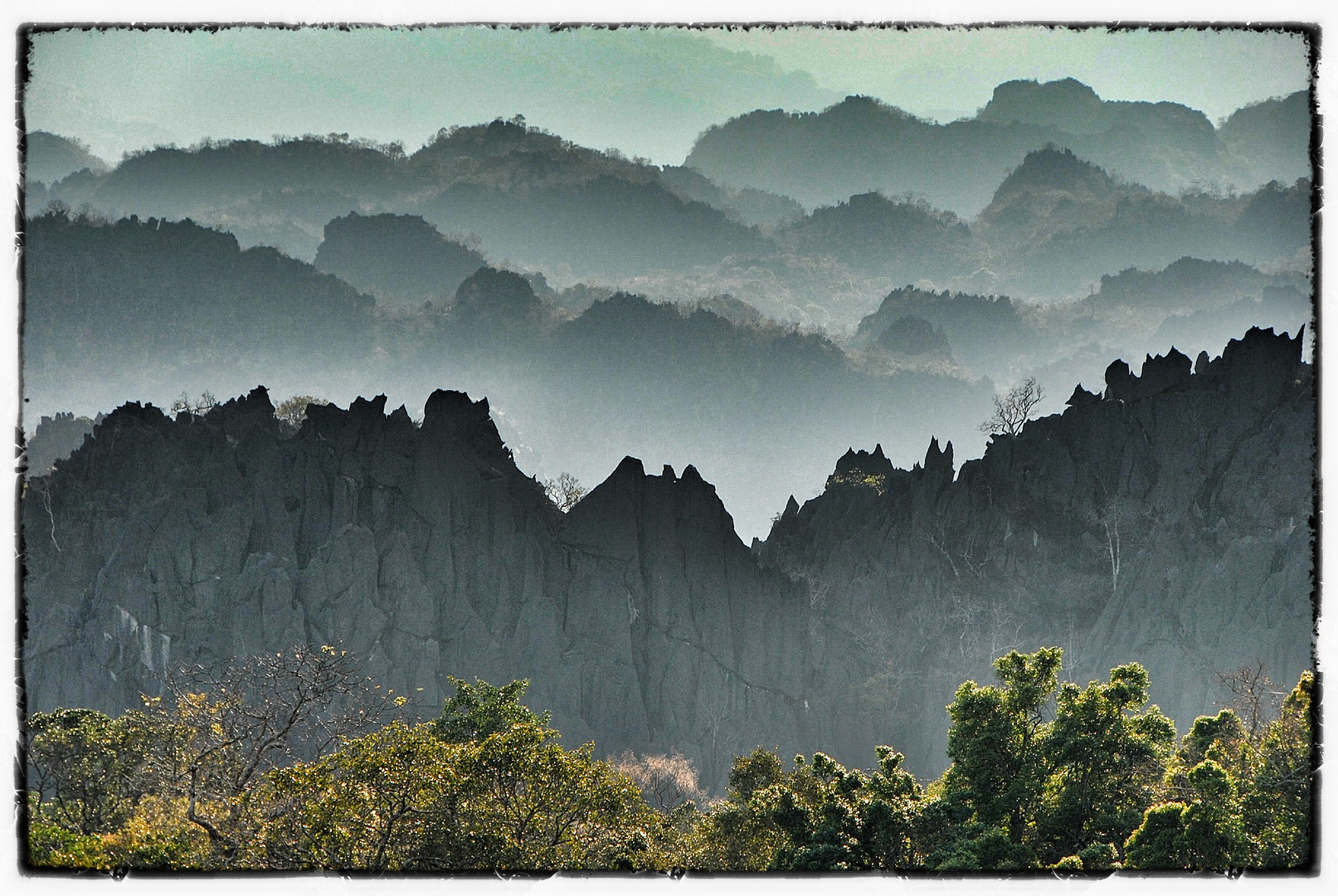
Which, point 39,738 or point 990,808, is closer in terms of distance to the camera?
point 39,738

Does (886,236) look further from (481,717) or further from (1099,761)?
(1099,761)

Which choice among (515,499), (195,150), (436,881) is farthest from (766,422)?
(436,881)

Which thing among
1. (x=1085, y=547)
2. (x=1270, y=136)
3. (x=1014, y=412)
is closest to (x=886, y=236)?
(x=1014, y=412)

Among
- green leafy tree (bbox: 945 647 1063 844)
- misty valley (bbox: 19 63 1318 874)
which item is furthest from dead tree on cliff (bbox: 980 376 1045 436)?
green leafy tree (bbox: 945 647 1063 844)

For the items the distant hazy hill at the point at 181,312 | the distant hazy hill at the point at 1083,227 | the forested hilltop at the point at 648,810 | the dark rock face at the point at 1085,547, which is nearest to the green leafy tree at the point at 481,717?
the forested hilltop at the point at 648,810

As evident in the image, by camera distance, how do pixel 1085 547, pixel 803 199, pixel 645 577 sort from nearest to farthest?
pixel 645 577, pixel 1085 547, pixel 803 199

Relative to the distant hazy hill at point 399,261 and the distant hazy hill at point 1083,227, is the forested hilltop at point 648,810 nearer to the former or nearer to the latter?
the distant hazy hill at point 399,261

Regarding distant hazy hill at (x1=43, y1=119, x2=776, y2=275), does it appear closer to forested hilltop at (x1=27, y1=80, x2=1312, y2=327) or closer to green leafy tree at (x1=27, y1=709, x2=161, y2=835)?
forested hilltop at (x1=27, y1=80, x2=1312, y2=327)

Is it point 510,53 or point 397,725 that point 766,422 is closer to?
point 510,53
